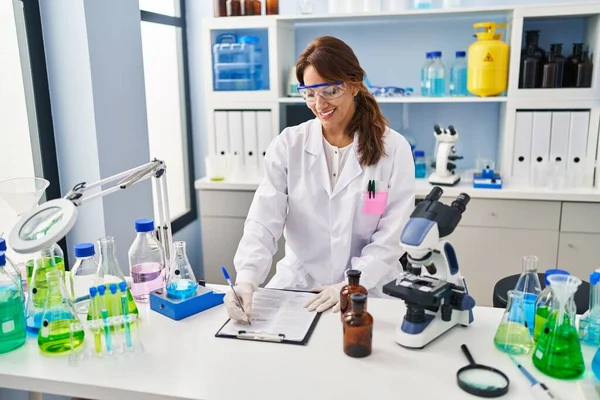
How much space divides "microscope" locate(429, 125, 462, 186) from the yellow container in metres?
0.27

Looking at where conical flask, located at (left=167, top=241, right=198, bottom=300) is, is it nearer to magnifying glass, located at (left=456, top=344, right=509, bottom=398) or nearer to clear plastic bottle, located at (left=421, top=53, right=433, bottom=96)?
magnifying glass, located at (left=456, top=344, right=509, bottom=398)

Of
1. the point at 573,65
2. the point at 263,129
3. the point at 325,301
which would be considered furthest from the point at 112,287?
the point at 573,65

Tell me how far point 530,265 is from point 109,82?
193 cm

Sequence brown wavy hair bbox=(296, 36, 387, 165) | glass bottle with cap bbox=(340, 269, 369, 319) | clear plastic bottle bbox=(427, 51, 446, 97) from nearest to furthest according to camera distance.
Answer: glass bottle with cap bbox=(340, 269, 369, 319)
brown wavy hair bbox=(296, 36, 387, 165)
clear plastic bottle bbox=(427, 51, 446, 97)

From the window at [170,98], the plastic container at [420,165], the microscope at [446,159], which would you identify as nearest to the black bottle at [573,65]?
the microscope at [446,159]

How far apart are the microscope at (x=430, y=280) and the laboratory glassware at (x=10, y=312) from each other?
863 millimetres

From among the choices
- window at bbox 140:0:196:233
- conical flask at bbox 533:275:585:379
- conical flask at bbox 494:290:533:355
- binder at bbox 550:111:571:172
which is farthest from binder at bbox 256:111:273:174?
conical flask at bbox 533:275:585:379

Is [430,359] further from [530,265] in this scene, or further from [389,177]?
[389,177]

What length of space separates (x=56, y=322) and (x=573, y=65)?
8.53 ft

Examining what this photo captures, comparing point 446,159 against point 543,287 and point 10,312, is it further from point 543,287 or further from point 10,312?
point 10,312

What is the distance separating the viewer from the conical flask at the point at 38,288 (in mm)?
1352

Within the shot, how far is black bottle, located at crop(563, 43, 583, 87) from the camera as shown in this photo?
2.71 m

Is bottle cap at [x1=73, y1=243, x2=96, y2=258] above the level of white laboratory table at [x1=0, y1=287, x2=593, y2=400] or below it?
above

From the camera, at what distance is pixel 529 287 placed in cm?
130
